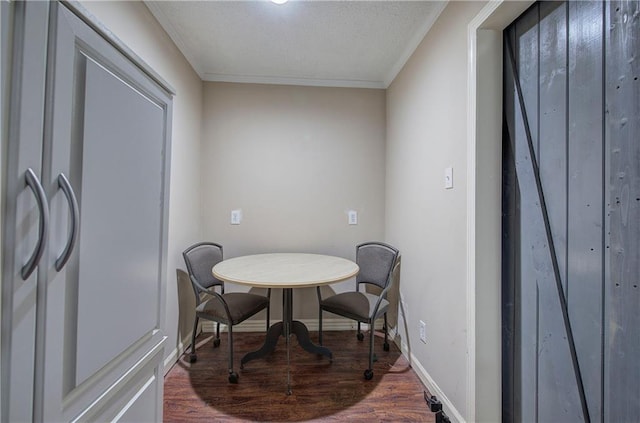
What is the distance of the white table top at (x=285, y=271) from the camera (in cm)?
164

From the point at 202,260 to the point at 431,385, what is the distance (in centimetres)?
188

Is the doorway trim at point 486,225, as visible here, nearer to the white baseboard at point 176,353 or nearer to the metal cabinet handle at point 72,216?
the metal cabinet handle at point 72,216

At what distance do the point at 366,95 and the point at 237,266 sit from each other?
2027 millimetres

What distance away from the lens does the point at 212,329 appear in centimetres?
254

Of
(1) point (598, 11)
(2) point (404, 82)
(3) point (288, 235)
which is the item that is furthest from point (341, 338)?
(1) point (598, 11)

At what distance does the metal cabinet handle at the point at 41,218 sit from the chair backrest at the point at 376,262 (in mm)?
1925

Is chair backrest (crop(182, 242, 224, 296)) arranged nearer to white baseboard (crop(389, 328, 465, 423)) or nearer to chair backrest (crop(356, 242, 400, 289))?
chair backrest (crop(356, 242, 400, 289))

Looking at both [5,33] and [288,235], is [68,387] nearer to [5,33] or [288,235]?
[5,33]

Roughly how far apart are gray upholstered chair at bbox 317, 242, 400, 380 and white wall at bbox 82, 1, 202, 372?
3.70 ft

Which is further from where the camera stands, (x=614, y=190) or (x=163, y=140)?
(x=163, y=140)

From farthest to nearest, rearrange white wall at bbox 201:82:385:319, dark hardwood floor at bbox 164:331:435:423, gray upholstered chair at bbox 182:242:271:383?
white wall at bbox 201:82:385:319
gray upholstered chair at bbox 182:242:271:383
dark hardwood floor at bbox 164:331:435:423

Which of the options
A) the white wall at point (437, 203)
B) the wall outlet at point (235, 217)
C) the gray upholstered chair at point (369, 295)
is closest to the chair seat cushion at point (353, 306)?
the gray upholstered chair at point (369, 295)

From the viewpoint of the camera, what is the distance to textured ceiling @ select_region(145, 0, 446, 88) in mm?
1694

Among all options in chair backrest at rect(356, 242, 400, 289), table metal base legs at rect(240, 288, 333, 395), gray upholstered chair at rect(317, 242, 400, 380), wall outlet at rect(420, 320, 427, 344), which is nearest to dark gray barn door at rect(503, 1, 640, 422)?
wall outlet at rect(420, 320, 427, 344)
